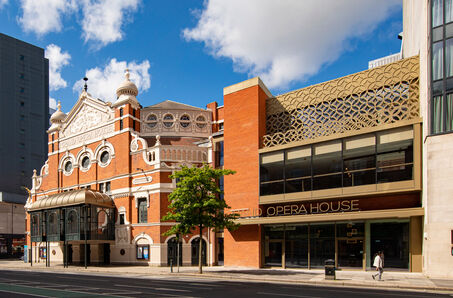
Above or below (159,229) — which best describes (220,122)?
above

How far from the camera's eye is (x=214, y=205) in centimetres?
2712

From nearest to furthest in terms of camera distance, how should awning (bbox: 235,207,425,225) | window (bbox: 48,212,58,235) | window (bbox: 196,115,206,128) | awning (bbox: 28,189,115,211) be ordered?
awning (bbox: 235,207,425,225), awning (bbox: 28,189,115,211), window (bbox: 48,212,58,235), window (bbox: 196,115,206,128)

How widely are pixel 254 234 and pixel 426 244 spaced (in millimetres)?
12668

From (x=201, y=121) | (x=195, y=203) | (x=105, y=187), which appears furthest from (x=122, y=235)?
(x=195, y=203)

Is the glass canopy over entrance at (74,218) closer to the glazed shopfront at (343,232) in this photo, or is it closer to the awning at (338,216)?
the awning at (338,216)

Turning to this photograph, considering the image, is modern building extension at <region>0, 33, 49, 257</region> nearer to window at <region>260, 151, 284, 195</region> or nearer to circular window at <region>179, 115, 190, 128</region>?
circular window at <region>179, 115, 190, 128</region>

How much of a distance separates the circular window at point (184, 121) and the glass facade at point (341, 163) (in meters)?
14.4

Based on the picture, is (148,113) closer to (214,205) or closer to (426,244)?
(214,205)

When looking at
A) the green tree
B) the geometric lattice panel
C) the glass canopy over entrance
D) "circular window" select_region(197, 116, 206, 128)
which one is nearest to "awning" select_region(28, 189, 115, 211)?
the glass canopy over entrance

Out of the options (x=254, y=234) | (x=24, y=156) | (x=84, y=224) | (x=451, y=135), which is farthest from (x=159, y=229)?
(x=24, y=156)

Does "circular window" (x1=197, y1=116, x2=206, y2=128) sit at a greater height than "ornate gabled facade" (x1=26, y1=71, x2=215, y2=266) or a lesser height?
greater

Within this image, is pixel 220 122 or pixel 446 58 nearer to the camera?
pixel 446 58

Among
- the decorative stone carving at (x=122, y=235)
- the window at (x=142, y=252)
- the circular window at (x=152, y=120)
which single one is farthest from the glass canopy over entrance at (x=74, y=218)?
the circular window at (x=152, y=120)

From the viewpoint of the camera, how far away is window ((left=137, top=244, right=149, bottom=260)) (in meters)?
37.2
